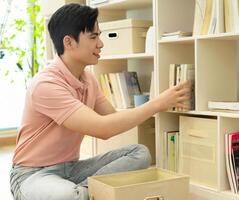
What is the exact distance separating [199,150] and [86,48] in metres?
0.78

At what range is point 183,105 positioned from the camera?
2287 mm

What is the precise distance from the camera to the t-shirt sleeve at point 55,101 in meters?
2.00

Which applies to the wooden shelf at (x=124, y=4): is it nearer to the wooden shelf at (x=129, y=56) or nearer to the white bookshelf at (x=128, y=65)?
the white bookshelf at (x=128, y=65)

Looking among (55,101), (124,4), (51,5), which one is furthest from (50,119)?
(51,5)

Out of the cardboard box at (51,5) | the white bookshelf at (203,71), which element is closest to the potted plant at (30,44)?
the cardboard box at (51,5)

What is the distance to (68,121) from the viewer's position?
200 centimetres

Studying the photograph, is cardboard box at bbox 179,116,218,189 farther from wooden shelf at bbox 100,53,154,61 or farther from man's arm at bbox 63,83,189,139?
wooden shelf at bbox 100,53,154,61

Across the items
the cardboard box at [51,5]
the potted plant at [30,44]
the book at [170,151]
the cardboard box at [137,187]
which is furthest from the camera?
the potted plant at [30,44]

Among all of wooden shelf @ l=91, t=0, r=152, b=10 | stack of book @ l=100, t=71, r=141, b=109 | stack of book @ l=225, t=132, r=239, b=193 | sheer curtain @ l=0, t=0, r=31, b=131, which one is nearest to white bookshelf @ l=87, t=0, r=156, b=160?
wooden shelf @ l=91, t=0, r=152, b=10

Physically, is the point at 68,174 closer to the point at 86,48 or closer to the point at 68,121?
the point at 68,121

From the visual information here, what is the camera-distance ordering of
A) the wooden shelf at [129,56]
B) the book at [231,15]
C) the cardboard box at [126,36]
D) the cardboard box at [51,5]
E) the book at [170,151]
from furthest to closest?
the cardboard box at [51,5], the cardboard box at [126,36], the wooden shelf at [129,56], the book at [170,151], the book at [231,15]

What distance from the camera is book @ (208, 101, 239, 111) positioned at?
2134 millimetres

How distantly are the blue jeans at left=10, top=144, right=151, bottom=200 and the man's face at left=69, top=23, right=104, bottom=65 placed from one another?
0.50 metres

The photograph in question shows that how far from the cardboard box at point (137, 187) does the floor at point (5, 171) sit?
979 mm
